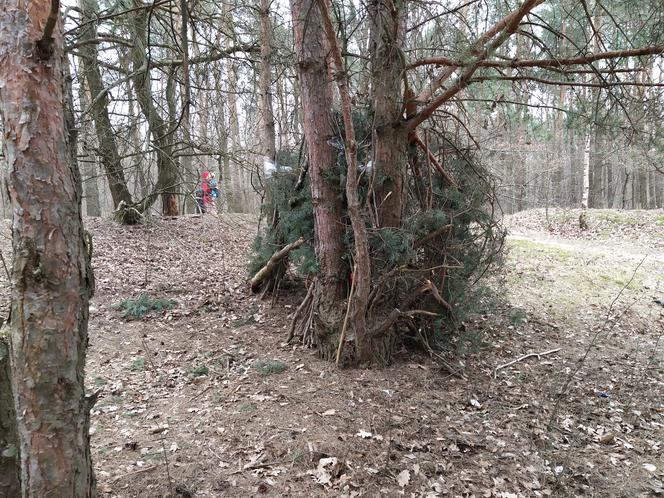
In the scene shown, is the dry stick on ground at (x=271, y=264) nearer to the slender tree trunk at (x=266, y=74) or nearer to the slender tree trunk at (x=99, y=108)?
the slender tree trunk at (x=266, y=74)

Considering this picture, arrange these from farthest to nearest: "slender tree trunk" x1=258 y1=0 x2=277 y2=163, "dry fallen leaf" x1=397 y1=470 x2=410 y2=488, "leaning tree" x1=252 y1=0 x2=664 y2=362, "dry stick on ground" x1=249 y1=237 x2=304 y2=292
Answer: "slender tree trunk" x1=258 y1=0 x2=277 y2=163 → "dry stick on ground" x1=249 y1=237 x2=304 y2=292 → "leaning tree" x1=252 y1=0 x2=664 y2=362 → "dry fallen leaf" x1=397 y1=470 x2=410 y2=488

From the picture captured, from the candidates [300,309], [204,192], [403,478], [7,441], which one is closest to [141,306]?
[204,192]

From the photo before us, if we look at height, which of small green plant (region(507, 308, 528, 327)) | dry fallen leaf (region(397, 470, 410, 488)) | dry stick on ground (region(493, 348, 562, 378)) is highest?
small green plant (region(507, 308, 528, 327))

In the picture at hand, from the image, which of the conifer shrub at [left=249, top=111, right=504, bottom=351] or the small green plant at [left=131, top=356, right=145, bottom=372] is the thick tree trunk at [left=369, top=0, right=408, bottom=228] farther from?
the small green plant at [left=131, top=356, right=145, bottom=372]

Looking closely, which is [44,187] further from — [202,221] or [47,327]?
[202,221]

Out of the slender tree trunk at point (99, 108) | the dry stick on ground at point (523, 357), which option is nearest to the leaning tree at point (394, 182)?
the dry stick on ground at point (523, 357)

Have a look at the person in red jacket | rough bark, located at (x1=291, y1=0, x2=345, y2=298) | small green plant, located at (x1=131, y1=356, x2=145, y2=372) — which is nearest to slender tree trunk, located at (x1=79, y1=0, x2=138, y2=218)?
the person in red jacket

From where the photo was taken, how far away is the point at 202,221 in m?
11.3

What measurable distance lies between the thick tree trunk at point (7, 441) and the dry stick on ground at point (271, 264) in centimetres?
374

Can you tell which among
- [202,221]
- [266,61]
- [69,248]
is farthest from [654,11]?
[202,221]

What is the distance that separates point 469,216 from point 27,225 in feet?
15.4

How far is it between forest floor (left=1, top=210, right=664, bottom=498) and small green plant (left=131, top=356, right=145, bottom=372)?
0.06ft

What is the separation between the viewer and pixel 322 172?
5086 millimetres

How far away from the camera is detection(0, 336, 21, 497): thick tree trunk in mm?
2275
